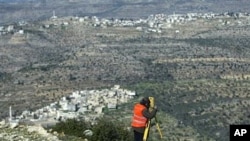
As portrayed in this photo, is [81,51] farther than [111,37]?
No

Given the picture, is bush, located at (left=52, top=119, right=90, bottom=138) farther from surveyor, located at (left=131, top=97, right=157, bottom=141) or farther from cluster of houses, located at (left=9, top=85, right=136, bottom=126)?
cluster of houses, located at (left=9, top=85, right=136, bottom=126)

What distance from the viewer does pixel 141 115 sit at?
19047mm

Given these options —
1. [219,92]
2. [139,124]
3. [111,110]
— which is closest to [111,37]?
[219,92]

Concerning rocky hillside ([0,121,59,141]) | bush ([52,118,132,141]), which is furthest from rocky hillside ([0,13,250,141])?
rocky hillside ([0,121,59,141])

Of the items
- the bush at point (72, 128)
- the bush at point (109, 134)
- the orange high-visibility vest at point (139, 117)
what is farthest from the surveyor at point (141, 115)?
the bush at point (72, 128)

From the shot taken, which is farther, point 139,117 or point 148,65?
point 148,65

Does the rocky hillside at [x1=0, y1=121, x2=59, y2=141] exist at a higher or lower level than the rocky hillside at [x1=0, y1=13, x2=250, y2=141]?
higher

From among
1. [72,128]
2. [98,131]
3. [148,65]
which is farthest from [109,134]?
[148,65]

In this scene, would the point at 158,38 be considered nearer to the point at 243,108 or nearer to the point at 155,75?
the point at 155,75

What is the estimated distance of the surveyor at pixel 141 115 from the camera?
18828 millimetres

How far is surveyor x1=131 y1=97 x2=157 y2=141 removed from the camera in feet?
61.8

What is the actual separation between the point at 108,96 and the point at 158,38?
74.5 metres

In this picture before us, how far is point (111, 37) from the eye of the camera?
14162 cm

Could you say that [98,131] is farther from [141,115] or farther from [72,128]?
[141,115]
